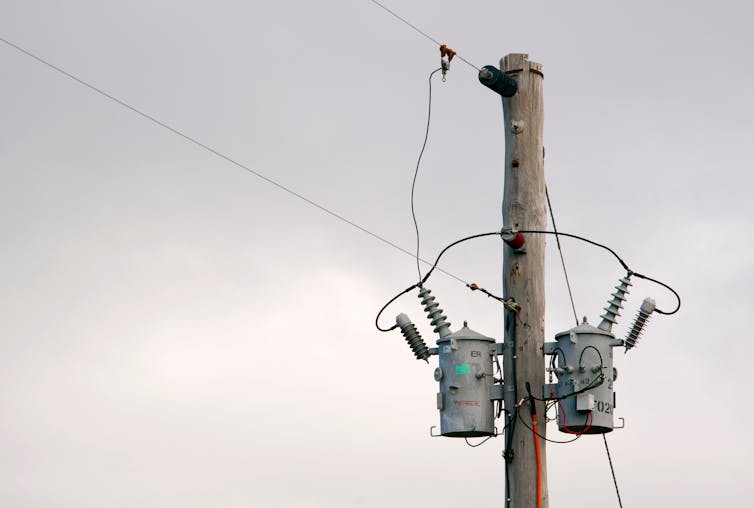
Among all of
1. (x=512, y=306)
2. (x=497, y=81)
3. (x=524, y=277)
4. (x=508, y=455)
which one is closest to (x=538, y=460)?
(x=508, y=455)

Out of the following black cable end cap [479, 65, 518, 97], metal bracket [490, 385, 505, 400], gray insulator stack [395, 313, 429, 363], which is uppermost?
black cable end cap [479, 65, 518, 97]

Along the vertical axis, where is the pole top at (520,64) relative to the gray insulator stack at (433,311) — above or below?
above

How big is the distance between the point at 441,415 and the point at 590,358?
1.33 metres

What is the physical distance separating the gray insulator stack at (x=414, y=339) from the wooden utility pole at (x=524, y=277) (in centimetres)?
70

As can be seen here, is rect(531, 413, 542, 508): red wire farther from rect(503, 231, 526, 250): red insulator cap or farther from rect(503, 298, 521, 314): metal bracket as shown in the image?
rect(503, 231, 526, 250): red insulator cap

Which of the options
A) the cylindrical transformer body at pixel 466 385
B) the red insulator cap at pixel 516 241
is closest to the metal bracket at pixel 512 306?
the cylindrical transformer body at pixel 466 385

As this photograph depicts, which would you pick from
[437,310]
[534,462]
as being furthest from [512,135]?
[534,462]

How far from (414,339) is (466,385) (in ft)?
2.15

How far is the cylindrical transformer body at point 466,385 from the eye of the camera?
51.6 ft

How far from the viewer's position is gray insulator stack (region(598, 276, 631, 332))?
625 inches

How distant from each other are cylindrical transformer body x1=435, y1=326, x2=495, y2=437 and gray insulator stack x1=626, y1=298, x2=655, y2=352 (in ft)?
3.74

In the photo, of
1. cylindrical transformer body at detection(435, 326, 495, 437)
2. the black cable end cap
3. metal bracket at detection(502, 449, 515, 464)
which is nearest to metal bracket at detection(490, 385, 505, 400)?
cylindrical transformer body at detection(435, 326, 495, 437)

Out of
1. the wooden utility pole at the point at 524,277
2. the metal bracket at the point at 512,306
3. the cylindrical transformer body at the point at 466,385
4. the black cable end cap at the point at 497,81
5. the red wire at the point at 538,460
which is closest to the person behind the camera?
the red wire at the point at 538,460

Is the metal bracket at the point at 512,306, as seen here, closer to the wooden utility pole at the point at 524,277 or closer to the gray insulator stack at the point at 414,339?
the wooden utility pole at the point at 524,277
